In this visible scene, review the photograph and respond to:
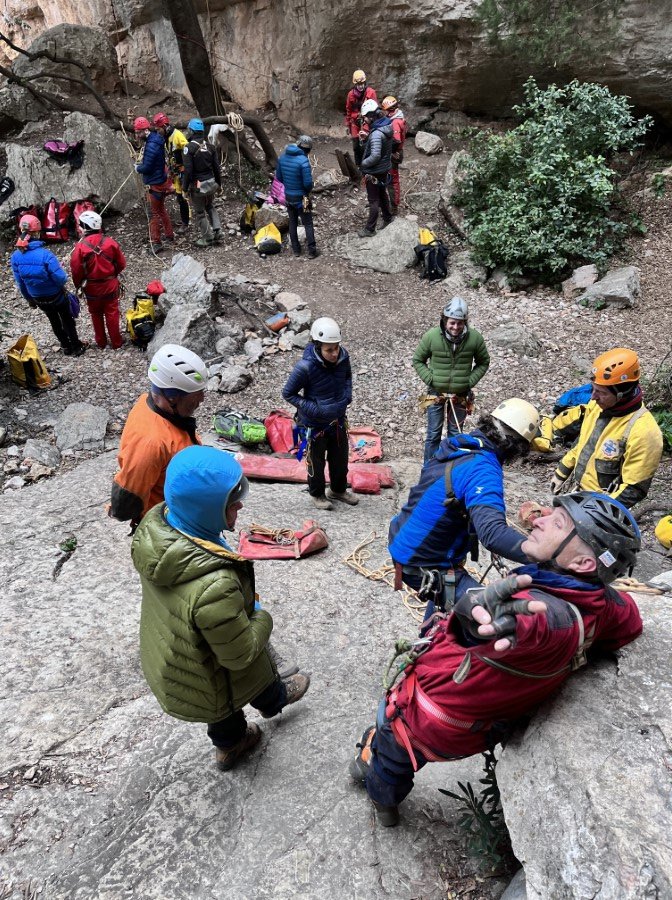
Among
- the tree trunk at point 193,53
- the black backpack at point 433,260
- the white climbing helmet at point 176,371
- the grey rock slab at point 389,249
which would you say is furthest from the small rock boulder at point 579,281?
the tree trunk at point 193,53

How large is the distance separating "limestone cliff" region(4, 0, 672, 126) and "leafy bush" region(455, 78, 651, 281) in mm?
2159

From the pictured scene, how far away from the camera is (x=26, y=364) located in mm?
7719

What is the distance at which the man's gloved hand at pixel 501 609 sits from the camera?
1669 mm

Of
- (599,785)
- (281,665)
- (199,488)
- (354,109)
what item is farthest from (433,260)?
(599,785)

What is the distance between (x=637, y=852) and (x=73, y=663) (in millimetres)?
3143

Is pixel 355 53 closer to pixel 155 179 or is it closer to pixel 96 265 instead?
pixel 155 179

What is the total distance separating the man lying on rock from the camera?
5.64 ft

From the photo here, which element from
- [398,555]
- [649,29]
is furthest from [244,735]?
[649,29]

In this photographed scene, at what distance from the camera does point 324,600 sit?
4.21 meters

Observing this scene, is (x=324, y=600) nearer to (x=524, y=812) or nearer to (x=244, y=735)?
(x=244, y=735)

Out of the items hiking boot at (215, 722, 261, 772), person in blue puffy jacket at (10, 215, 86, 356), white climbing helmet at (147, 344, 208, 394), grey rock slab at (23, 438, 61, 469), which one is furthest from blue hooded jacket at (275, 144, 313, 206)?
hiking boot at (215, 722, 261, 772)

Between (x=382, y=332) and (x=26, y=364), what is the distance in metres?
5.19

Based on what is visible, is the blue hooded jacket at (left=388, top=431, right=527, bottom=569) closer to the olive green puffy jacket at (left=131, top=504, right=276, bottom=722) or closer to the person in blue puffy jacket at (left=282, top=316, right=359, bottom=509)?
the olive green puffy jacket at (left=131, top=504, right=276, bottom=722)

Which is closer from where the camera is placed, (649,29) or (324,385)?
(324,385)
